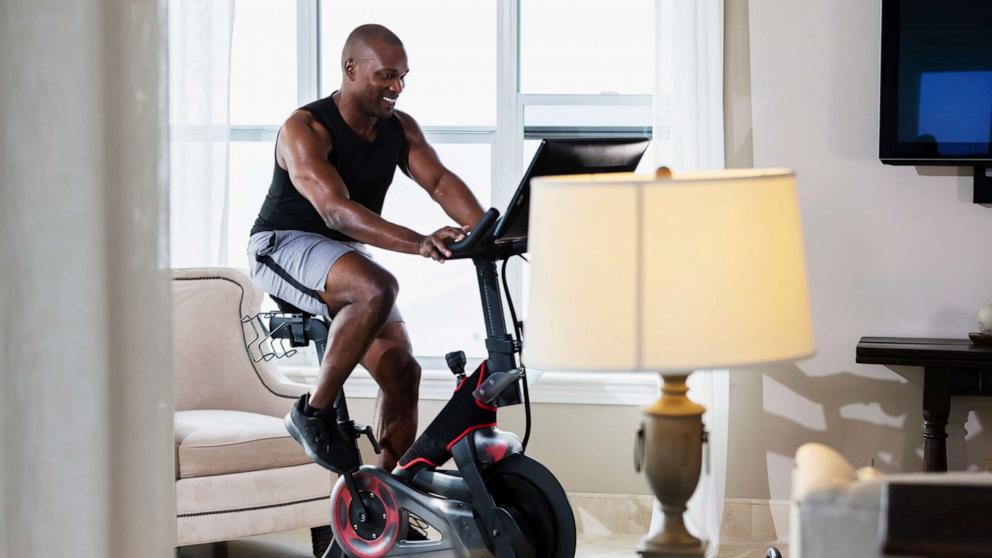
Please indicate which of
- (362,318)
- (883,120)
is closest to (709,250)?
(362,318)

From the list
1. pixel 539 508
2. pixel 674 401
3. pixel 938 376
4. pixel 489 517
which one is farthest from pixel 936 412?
pixel 674 401

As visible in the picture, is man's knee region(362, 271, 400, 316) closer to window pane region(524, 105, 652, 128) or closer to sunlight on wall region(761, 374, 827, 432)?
window pane region(524, 105, 652, 128)

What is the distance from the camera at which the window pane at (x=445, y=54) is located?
4.45 meters

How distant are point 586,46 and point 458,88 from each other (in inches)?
20.3

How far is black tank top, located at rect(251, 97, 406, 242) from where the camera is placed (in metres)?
3.35

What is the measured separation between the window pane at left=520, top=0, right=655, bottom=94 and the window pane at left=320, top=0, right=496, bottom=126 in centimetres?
15

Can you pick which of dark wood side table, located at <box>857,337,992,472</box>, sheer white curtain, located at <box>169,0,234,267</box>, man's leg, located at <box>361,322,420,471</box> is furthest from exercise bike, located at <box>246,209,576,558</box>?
dark wood side table, located at <box>857,337,992,472</box>

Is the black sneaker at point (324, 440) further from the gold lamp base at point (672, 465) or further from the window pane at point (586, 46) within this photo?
the gold lamp base at point (672, 465)

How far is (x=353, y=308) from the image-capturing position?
3.15 m

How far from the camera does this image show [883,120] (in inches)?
152

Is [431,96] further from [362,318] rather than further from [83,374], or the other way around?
[83,374]

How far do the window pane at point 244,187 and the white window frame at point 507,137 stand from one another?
11.0 inches

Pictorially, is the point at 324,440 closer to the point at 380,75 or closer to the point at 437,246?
the point at 437,246

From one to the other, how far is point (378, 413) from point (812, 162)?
174 cm
